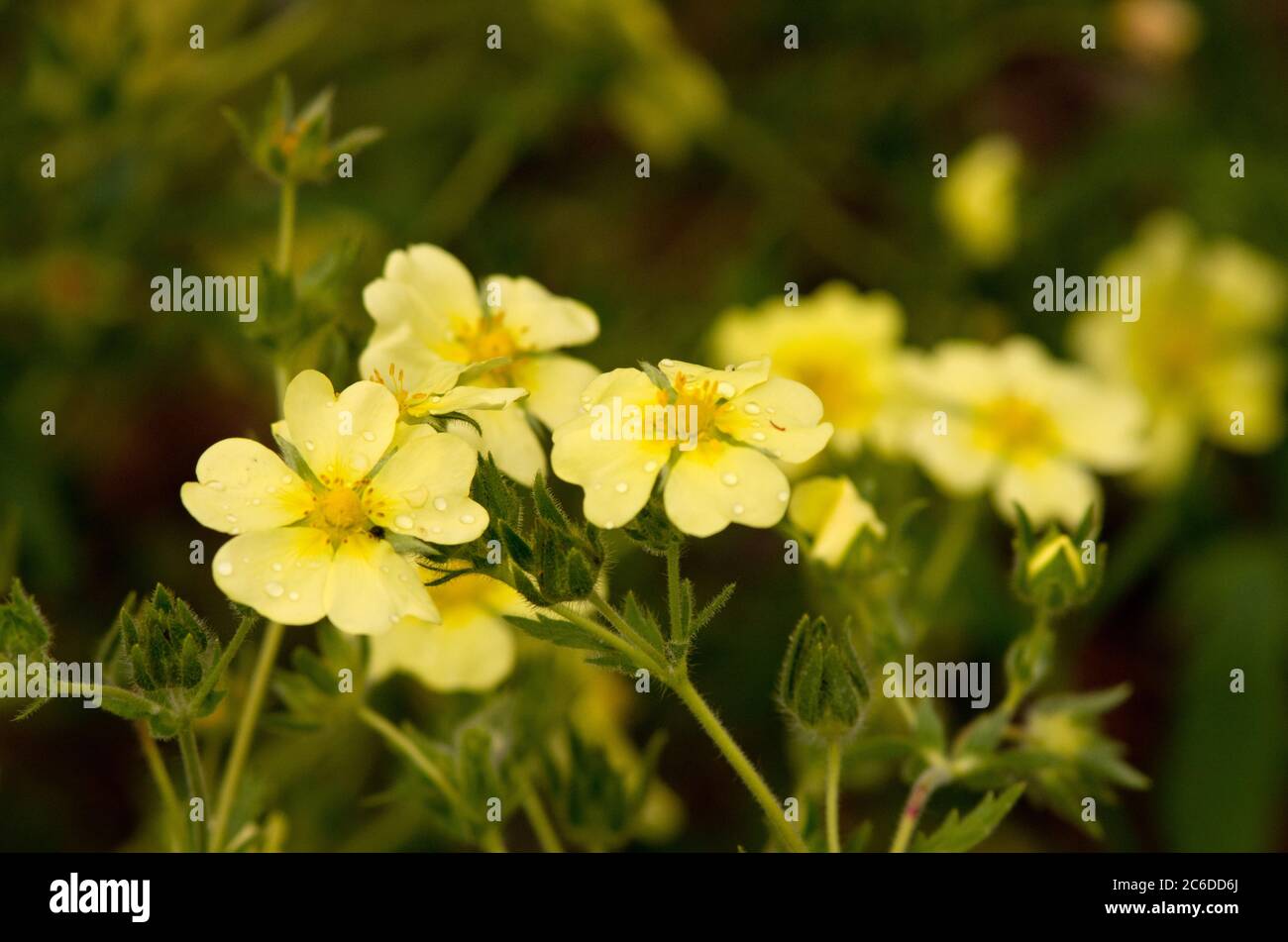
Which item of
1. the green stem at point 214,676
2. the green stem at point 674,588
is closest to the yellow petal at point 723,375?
the green stem at point 674,588

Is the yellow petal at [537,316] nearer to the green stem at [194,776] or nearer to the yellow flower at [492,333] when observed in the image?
the yellow flower at [492,333]

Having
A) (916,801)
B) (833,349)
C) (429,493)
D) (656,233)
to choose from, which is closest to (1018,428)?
(833,349)

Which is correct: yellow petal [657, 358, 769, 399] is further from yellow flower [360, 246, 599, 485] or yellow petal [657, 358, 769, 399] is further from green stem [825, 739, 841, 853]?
green stem [825, 739, 841, 853]

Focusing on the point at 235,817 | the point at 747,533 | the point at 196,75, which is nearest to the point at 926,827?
the point at 747,533

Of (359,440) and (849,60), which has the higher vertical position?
(849,60)

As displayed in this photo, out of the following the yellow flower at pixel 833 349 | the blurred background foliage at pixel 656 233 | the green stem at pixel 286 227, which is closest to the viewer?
the green stem at pixel 286 227

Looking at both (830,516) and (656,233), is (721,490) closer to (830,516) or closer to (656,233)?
(830,516)
